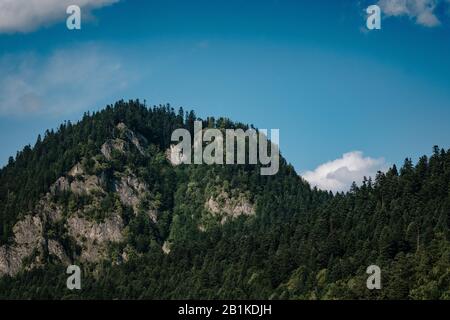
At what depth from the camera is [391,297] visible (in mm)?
175250

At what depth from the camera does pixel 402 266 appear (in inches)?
7372
